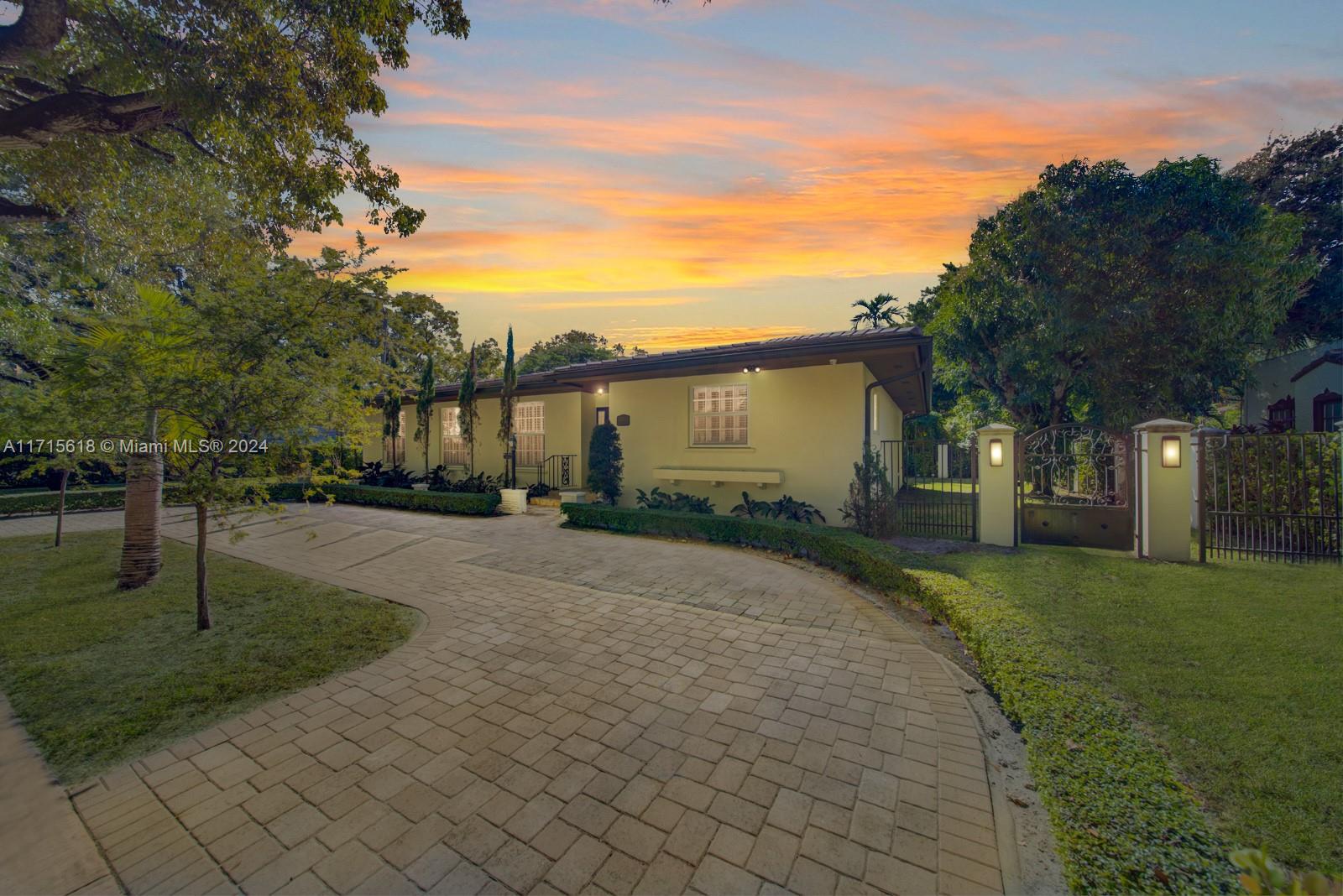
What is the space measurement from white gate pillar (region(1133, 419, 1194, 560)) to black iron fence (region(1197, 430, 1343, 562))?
206mm

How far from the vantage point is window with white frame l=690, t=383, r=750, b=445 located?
37.1 ft

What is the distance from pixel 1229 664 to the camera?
3.83 metres

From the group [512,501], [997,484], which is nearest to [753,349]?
[997,484]

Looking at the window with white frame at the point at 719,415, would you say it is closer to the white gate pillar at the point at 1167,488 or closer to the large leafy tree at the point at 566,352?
the white gate pillar at the point at 1167,488

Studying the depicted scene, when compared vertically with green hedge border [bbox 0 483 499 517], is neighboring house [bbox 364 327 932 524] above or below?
above

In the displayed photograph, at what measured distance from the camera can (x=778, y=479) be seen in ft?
34.6

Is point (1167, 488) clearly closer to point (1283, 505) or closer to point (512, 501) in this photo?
point (1283, 505)

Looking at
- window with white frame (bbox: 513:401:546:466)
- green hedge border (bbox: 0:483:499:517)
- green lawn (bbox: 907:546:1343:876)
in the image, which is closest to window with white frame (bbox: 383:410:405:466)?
green hedge border (bbox: 0:483:499:517)

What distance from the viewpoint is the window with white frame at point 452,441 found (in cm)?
1738

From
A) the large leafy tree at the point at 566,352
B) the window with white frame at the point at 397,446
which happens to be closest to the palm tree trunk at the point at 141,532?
the window with white frame at the point at 397,446

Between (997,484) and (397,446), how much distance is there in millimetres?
19225

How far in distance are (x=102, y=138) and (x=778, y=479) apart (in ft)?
36.4

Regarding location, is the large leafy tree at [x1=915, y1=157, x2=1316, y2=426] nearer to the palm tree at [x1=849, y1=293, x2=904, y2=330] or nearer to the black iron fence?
the black iron fence

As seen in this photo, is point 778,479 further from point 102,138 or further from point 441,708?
point 102,138
